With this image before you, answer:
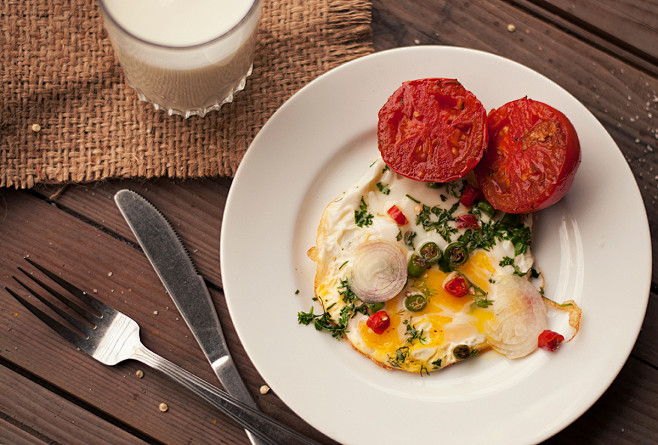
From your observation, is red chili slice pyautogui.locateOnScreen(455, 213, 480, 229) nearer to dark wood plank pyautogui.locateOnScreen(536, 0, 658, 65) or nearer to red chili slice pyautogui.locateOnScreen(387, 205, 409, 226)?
red chili slice pyautogui.locateOnScreen(387, 205, 409, 226)

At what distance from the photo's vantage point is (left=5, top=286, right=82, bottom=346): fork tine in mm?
2896

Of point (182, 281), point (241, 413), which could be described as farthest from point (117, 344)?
point (241, 413)

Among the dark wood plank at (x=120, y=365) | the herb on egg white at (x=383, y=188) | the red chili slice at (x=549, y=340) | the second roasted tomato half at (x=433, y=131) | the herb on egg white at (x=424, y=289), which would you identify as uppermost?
the second roasted tomato half at (x=433, y=131)

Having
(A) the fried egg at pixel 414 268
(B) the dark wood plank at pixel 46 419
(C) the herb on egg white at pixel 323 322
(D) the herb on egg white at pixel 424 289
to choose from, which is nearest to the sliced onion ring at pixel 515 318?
(A) the fried egg at pixel 414 268

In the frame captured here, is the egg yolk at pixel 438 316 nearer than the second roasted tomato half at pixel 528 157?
No

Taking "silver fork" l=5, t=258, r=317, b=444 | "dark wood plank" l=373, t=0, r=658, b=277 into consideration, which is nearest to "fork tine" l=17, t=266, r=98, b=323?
"silver fork" l=5, t=258, r=317, b=444

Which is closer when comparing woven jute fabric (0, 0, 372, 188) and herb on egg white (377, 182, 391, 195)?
herb on egg white (377, 182, 391, 195)

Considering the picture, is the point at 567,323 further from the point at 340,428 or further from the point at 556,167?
the point at 340,428

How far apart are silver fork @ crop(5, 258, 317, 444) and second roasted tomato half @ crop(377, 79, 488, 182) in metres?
1.30

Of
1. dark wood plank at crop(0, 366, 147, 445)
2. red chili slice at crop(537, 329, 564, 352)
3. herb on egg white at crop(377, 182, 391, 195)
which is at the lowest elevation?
dark wood plank at crop(0, 366, 147, 445)

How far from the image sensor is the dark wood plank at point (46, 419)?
2916 millimetres

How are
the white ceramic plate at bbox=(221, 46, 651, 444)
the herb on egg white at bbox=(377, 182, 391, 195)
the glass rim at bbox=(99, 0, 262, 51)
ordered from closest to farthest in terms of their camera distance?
the glass rim at bbox=(99, 0, 262, 51), the white ceramic plate at bbox=(221, 46, 651, 444), the herb on egg white at bbox=(377, 182, 391, 195)

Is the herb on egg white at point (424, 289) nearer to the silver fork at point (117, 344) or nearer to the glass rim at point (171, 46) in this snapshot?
the silver fork at point (117, 344)

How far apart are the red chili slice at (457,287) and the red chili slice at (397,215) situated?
33cm
